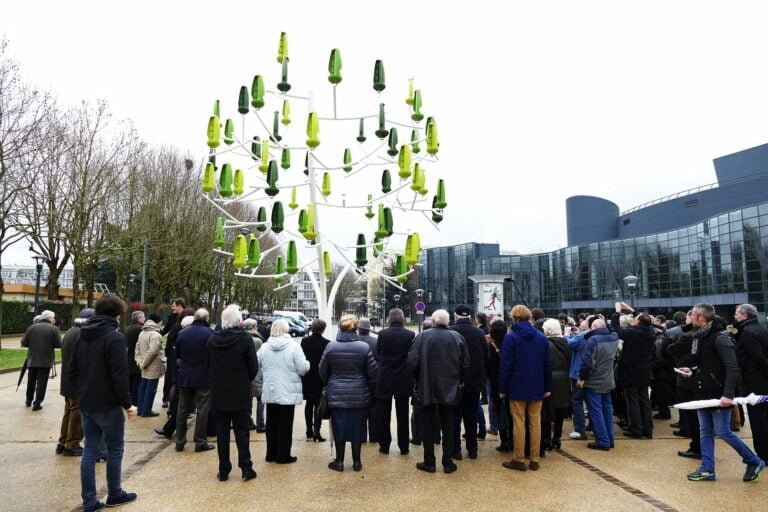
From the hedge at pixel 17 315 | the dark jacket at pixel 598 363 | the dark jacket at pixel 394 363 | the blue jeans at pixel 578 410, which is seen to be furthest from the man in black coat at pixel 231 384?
the hedge at pixel 17 315

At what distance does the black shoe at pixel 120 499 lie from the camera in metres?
4.89

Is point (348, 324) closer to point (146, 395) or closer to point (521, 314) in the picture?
point (521, 314)

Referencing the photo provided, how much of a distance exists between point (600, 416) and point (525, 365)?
1.83 m

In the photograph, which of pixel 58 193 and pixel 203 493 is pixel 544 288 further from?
pixel 203 493

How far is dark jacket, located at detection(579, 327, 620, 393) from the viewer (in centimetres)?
727

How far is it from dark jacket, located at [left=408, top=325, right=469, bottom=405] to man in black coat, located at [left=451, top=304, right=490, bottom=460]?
30 cm

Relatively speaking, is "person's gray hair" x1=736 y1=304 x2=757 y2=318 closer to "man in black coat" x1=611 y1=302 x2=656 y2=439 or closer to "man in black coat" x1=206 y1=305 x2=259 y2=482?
"man in black coat" x1=611 y1=302 x2=656 y2=439

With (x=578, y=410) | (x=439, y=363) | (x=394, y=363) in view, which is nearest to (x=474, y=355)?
(x=439, y=363)

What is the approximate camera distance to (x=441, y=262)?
3314 inches

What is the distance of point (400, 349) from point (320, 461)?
66.1 inches

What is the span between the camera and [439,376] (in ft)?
20.5

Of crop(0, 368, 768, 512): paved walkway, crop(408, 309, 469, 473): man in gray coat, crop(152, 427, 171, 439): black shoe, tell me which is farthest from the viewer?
crop(152, 427, 171, 439): black shoe

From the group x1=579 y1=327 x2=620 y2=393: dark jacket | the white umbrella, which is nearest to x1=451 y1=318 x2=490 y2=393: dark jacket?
x1=579 y1=327 x2=620 y2=393: dark jacket

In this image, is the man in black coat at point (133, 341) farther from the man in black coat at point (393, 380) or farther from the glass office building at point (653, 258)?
the glass office building at point (653, 258)
